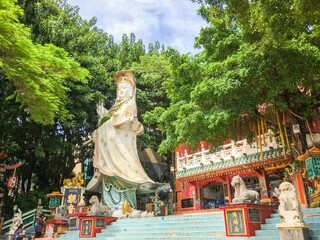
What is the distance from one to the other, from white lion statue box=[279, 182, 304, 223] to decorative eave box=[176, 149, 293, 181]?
A: 24.2 feet

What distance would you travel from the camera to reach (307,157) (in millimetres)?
7613

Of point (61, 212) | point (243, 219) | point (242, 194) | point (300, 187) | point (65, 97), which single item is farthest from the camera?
point (65, 97)

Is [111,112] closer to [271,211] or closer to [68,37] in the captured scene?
[68,37]

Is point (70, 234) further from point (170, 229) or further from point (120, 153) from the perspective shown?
point (120, 153)

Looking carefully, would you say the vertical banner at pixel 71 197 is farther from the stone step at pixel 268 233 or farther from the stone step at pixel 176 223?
the stone step at pixel 268 233

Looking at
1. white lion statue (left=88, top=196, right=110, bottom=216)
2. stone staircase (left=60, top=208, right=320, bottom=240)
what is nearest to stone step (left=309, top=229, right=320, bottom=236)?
stone staircase (left=60, top=208, right=320, bottom=240)

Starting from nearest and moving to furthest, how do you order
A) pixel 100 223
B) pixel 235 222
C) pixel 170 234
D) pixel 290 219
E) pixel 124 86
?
pixel 290 219 → pixel 235 222 → pixel 170 234 → pixel 100 223 → pixel 124 86

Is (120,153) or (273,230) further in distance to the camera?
(120,153)

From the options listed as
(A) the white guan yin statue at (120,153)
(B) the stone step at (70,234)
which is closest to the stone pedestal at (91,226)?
(B) the stone step at (70,234)

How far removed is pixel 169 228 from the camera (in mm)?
7578

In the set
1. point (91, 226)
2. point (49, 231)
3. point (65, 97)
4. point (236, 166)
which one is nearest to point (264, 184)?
point (236, 166)

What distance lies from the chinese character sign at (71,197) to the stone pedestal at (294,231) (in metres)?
9.15

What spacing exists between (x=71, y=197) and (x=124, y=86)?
6.14m

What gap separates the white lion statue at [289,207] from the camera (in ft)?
16.3
